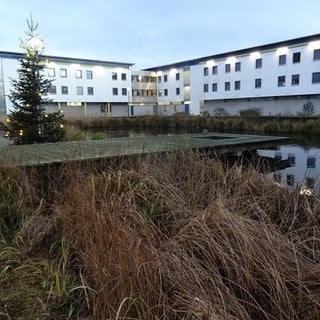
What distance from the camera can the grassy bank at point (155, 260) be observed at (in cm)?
201

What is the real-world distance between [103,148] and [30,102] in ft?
15.0

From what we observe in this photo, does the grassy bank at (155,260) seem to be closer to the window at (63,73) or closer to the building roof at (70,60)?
the building roof at (70,60)

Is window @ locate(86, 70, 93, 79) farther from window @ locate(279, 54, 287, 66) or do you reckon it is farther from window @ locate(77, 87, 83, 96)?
window @ locate(279, 54, 287, 66)

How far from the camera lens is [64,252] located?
8.92 ft

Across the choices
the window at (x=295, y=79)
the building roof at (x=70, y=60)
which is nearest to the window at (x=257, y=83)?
the window at (x=295, y=79)

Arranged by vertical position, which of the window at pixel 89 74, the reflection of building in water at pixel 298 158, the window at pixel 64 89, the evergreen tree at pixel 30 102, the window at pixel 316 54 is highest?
the window at pixel 89 74

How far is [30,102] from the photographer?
36.1 feet

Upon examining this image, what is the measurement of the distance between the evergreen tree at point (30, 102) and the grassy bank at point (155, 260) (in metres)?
7.80

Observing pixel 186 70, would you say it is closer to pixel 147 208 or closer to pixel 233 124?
pixel 233 124

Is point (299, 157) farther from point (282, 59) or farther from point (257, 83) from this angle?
point (257, 83)

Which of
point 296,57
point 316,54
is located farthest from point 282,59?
point 316,54

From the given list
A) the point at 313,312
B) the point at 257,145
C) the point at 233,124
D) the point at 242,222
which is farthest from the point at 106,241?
the point at 233,124

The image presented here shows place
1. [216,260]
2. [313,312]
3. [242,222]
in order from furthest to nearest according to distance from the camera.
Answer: [242,222] < [216,260] < [313,312]

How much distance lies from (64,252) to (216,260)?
1179 mm
